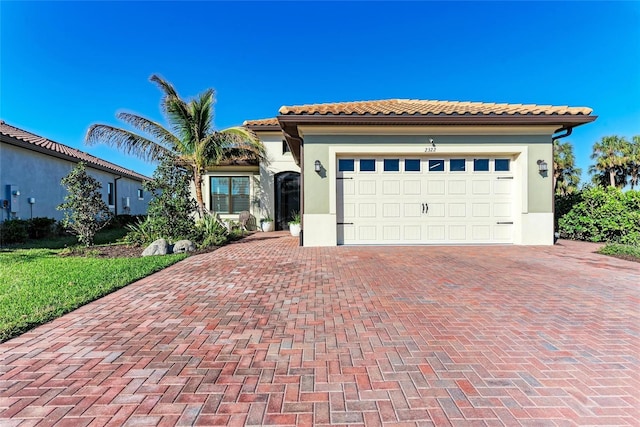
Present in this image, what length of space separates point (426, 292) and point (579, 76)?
570 inches

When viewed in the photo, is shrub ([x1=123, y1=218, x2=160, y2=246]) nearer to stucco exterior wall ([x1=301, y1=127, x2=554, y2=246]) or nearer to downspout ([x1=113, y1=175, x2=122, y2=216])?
stucco exterior wall ([x1=301, y1=127, x2=554, y2=246])

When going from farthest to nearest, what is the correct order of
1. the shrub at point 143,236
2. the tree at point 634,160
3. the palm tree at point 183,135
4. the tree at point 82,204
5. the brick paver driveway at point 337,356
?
the tree at point 634,160, the palm tree at point 183,135, the shrub at point 143,236, the tree at point 82,204, the brick paver driveway at point 337,356

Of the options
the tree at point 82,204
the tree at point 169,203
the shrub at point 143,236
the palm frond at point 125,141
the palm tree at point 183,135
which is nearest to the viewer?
the tree at point 82,204

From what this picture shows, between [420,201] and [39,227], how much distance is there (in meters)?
14.3

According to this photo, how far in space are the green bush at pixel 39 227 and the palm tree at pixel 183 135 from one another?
12.8 feet

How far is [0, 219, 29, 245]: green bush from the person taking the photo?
394 inches

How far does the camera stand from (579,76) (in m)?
12.6

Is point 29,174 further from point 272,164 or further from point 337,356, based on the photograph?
point 337,356

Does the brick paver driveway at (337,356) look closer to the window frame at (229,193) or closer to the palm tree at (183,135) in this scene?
the palm tree at (183,135)

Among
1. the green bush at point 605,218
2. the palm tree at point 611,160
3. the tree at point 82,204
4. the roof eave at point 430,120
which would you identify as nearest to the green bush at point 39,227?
the tree at point 82,204

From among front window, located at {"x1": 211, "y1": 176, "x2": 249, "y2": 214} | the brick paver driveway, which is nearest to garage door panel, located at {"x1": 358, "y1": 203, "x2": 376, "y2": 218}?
the brick paver driveway

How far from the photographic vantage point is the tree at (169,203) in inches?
359

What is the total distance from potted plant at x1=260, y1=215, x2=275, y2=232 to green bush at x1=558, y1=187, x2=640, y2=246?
11928 mm

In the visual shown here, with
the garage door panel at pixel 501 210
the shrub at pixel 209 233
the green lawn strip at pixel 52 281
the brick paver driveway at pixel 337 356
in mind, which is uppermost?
the garage door panel at pixel 501 210
